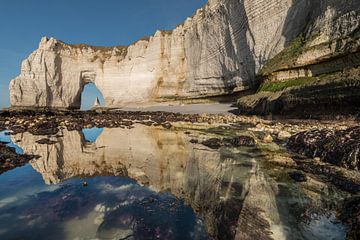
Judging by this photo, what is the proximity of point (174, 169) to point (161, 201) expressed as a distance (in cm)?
165

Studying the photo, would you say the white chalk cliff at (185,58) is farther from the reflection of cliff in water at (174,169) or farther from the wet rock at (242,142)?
the reflection of cliff in water at (174,169)

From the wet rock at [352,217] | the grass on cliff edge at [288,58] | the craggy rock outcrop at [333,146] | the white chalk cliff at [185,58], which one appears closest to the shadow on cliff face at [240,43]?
the white chalk cliff at [185,58]

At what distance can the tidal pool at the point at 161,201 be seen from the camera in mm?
2488

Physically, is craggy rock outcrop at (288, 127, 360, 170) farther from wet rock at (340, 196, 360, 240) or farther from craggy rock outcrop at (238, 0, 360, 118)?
craggy rock outcrop at (238, 0, 360, 118)

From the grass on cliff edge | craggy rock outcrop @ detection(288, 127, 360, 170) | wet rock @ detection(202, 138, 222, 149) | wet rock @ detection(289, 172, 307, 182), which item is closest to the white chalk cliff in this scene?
the grass on cliff edge

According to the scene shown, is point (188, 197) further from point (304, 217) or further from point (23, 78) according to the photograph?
point (23, 78)

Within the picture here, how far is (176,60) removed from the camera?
45.8m

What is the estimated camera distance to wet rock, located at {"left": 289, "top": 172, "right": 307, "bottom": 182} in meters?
4.03

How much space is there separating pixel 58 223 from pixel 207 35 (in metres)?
37.3

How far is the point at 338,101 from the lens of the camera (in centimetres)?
1027

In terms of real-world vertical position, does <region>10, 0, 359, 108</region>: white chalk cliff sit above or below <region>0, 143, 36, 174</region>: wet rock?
above

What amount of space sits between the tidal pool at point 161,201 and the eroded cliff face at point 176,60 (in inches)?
783

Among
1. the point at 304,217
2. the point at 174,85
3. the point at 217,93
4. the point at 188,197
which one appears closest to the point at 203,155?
the point at 188,197

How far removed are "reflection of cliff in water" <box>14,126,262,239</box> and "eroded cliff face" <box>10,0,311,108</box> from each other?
61.2 feet
